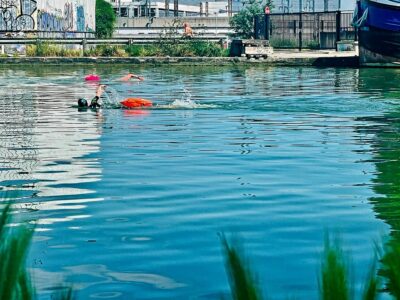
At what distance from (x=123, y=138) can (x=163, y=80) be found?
61.5 ft

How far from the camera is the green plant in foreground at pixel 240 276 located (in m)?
2.09

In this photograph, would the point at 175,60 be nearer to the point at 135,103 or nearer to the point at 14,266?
the point at 135,103

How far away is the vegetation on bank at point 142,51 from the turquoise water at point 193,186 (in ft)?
83.6

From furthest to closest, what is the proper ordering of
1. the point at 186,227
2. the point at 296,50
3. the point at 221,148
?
the point at 296,50
the point at 221,148
the point at 186,227

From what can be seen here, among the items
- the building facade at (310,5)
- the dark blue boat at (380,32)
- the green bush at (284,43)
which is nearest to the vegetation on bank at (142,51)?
the green bush at (284,43)

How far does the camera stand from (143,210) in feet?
34.7

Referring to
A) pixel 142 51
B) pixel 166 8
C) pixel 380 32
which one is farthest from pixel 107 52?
pixel 166 8

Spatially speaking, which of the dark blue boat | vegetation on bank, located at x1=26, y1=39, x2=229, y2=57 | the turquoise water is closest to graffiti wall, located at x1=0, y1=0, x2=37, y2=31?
vegetation on bank, located at x1=26, y1=39, x2=229, y2=57

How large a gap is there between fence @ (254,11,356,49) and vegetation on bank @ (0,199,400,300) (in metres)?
59.3

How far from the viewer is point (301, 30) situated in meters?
61.5

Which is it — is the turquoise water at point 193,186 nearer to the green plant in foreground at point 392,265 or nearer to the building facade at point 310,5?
the green plant in foreground at point 392,265

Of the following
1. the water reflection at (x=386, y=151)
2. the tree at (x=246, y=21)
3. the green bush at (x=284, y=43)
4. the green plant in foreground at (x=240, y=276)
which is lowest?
the water reflection at (x=386, y=151)

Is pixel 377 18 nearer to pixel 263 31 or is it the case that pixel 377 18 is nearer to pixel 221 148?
pixel 263 31

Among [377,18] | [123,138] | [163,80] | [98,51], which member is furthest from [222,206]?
[98,51]
